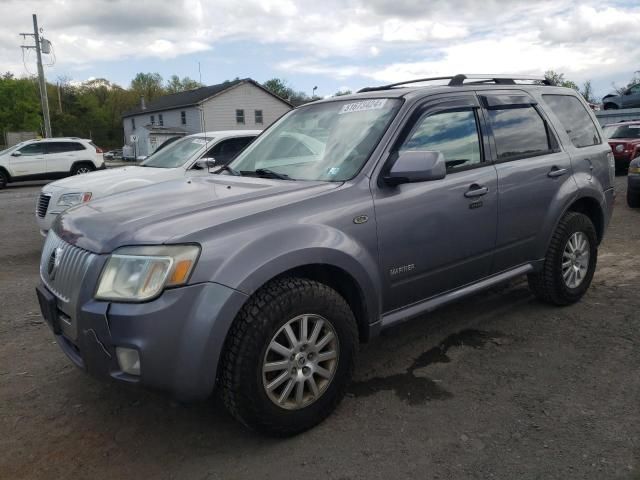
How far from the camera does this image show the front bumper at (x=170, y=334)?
2445 millimetres

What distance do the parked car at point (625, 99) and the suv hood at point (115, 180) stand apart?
1068 inches

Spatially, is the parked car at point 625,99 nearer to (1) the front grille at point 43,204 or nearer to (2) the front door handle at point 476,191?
(2) the front door handle at point 476,191

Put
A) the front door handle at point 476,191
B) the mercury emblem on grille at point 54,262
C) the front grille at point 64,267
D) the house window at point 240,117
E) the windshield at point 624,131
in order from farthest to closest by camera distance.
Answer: the house window at point 240,117 → the windshield at point 624,131 → the front door handle at point 476,191 → the mercury emblem on grille at point 54,262 → the front grille at point 64,267

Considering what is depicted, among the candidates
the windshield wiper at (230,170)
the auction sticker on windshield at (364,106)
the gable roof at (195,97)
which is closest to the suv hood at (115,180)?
the windshield wiper at (230,170)

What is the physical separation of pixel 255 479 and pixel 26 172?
66.2 ft

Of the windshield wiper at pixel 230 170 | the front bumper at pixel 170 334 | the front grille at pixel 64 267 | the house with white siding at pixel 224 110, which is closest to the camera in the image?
the front bumper at pixel 170 334

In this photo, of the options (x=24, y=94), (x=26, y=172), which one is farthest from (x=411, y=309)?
(x=24, y=94)

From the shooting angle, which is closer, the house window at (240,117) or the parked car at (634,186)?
the parked car at (634,186)

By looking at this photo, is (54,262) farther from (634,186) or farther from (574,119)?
(634,186)

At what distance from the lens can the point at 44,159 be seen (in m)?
19.7

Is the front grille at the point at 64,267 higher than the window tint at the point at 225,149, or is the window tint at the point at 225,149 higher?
the window tint at the point at 225,149

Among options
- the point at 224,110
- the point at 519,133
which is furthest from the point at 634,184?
the point at 224,110

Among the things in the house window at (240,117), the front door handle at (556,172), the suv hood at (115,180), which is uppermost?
the house window at (240,117)

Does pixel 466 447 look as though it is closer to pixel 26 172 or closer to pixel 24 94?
pixel 26 172
